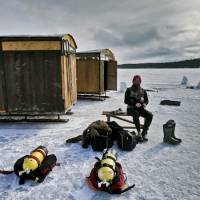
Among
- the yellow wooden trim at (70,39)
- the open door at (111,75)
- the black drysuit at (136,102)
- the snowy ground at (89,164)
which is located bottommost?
the snowy ground at (89,164)

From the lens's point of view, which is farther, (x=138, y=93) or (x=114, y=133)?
(x=138, y=93)

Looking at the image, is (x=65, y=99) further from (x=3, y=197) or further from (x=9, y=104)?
(x=3, y=197)

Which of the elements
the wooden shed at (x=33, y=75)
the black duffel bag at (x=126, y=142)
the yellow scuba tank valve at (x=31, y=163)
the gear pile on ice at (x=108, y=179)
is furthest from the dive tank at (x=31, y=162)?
the wooden shed at (x=33, y=75)

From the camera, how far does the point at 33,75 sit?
7.14 metres

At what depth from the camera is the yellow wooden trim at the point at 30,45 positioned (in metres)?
6.83

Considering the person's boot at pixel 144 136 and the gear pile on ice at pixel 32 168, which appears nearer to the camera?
the gear pile on ice at pixel 32 168

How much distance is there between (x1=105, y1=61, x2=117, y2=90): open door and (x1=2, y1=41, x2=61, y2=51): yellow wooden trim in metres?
6.87

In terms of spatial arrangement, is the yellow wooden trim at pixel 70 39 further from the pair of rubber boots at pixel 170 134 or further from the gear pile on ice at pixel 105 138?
the pair of rubber boots at pixel 170 134

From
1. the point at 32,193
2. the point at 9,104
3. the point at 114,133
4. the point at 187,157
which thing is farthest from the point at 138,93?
the point at 9,104

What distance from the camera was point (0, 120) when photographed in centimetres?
739

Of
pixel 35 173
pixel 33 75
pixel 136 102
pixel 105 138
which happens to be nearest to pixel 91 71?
pixel 33 75

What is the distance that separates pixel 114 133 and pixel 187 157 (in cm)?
173

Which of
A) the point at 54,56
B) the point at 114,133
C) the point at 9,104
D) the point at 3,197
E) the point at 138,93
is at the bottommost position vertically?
the point at 3,197

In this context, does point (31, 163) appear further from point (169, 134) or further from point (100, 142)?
point (169, 134)
